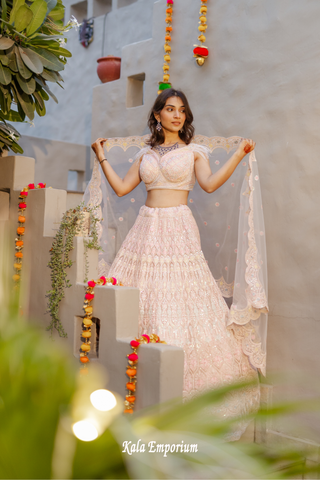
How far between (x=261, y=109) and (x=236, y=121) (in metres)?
0.24

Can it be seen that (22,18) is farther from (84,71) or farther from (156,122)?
(84,71)

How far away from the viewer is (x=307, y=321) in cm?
347

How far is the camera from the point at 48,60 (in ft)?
10.9

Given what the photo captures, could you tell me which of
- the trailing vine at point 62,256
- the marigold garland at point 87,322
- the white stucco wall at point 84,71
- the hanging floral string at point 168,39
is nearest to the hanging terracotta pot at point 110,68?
the white stucco wall at point 84,71

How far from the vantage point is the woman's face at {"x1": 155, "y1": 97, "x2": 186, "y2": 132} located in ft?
11.5

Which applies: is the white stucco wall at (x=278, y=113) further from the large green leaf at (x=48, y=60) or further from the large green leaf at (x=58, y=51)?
the large green leaf at (x=48, y=60)

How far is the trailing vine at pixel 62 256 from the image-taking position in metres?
3.16

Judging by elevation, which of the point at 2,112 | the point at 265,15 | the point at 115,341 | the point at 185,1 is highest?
the point at 185,1

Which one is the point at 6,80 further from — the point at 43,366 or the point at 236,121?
the point at 43,366

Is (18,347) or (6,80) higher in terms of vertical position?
(6,80)

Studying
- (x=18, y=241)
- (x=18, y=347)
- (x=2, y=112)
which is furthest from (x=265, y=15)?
(x=18, y=347)

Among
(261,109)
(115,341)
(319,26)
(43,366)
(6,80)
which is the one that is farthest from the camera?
(261,109)

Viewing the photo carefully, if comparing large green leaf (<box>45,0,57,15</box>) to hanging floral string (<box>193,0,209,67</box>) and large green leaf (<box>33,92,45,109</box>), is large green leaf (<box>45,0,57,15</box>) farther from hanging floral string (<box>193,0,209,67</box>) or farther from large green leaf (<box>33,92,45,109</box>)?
hanging floral string (<box>193,0,209,67</box>)

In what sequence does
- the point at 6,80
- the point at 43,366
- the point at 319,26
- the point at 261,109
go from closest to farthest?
1. the point at 43,366
2. the point at 6,80
3. the point at 319,26
4. the point at 261,109
